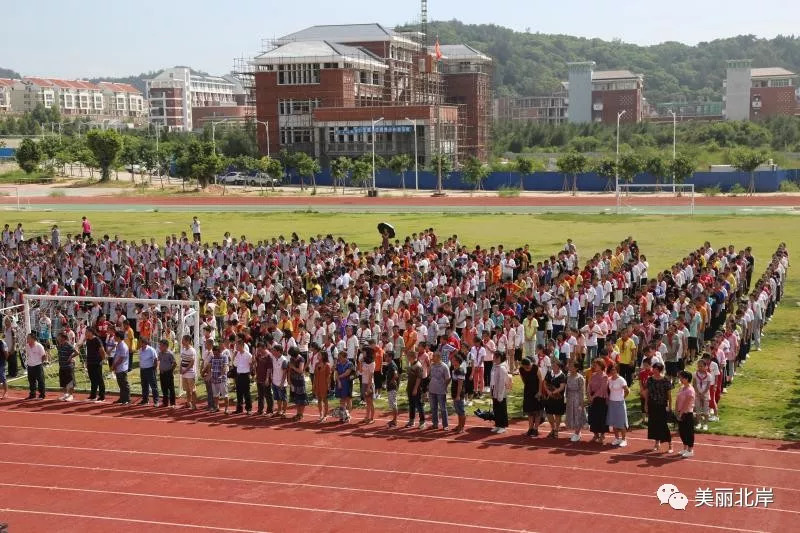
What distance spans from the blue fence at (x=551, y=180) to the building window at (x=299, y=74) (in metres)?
10.5

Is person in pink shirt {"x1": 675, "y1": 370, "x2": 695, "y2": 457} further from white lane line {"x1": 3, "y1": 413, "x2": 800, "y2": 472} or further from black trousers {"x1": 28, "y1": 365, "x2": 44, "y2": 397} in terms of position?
black trousers {"x1": 28, "y1": 365, "x2": 44, "y2": 397}

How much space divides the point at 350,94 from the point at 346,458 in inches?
3252

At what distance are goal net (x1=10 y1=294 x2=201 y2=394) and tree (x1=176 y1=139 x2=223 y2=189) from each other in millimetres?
58520

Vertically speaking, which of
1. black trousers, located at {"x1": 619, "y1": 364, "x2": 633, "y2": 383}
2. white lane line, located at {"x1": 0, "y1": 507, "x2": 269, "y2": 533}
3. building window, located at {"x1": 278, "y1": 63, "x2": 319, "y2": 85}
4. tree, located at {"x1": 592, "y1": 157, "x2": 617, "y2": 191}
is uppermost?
building window, located at {"x1": 278, "y1": 63, "x2": 319, "y2": 85}

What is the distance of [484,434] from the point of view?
1502 cm

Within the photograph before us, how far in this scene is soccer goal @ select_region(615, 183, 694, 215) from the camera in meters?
57.1

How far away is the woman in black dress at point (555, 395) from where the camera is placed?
1442 centimetres

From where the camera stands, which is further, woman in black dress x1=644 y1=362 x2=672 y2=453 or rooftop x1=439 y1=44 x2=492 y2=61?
rooftop x1=439 y1=44 x2=492 y2=61

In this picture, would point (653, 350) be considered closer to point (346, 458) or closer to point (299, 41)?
point (346, 458)

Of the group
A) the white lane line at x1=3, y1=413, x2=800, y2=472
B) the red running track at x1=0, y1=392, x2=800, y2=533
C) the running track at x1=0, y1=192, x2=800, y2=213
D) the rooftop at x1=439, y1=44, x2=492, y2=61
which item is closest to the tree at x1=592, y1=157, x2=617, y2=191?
the running track at x1=0, y1=192, x2=800, y2=213

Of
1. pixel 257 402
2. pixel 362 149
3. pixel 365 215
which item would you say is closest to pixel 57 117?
pixel 362 149

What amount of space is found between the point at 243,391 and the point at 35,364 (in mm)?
4610

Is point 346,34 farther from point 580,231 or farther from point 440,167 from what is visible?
point 580,231

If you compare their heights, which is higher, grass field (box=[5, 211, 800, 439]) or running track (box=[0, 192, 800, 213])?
running track (box=[0, 192, 800, 213])
